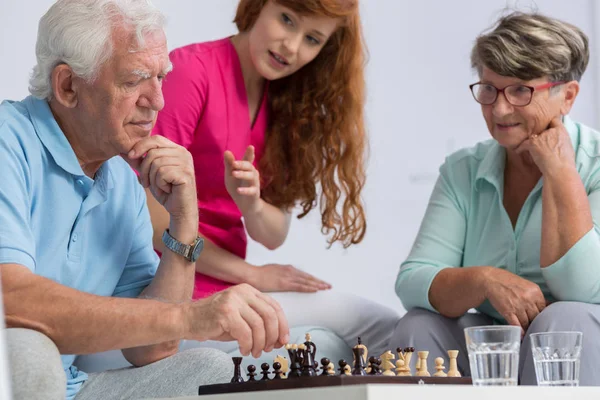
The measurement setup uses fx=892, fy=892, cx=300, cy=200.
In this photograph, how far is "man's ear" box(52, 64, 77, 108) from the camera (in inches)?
69.2

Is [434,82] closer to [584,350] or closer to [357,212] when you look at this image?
[357,212]

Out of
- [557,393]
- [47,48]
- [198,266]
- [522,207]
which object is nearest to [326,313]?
[198,266]

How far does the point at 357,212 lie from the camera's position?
2863 millimetres

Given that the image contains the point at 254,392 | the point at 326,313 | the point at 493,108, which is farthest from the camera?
the point at 326,313

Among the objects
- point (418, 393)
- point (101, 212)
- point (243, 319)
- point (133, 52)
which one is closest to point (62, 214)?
point (101, 212)

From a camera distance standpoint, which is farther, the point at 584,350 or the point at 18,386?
the point at 584,350

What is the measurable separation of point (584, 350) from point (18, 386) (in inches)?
48.1

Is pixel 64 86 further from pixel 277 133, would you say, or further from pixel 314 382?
pixel 277 133

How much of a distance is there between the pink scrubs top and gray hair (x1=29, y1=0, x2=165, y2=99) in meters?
0.70

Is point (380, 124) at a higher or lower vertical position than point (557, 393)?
higher

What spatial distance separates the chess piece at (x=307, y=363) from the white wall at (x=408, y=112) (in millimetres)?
2363

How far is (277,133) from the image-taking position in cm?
269

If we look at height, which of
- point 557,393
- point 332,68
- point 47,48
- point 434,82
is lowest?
point 557,393

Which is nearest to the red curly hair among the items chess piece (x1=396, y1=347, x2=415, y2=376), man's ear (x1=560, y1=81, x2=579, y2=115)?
man's ear (x1=560, y1=81, x2=579, y2=115)
